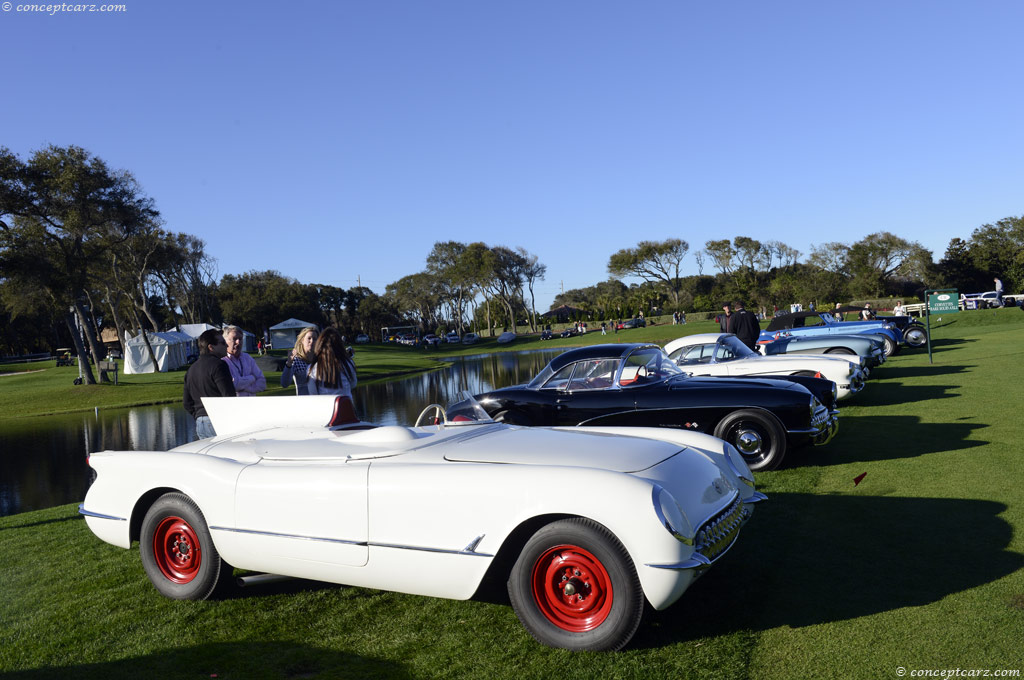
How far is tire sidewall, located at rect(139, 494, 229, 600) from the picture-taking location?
165 inches

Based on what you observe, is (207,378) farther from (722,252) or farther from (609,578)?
(722,252)

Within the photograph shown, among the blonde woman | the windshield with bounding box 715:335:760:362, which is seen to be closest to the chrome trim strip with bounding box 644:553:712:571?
the blonde woman

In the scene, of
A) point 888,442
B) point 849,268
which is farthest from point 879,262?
point 888,442

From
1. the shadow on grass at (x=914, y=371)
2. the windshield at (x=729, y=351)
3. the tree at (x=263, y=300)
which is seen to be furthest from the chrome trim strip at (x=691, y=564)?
the tree at (x=263, y=300)

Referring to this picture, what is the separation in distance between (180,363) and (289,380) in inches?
1688

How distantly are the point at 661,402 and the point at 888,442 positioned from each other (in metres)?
2.86

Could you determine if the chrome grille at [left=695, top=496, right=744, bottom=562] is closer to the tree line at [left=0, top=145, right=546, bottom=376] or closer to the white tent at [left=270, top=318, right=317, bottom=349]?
the tree line at [left=0, top=145, right=546, bottom=376]

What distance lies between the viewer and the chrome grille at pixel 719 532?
3283 mm

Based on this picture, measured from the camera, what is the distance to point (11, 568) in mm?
5480

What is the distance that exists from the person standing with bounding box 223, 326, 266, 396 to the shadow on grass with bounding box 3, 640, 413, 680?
11.9 ft

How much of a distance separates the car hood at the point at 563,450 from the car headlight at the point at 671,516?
0.93ft

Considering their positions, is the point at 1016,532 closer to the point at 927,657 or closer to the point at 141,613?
the point at 927,657

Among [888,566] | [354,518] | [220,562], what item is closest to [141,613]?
→ [220,562]

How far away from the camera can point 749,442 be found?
276 inches
